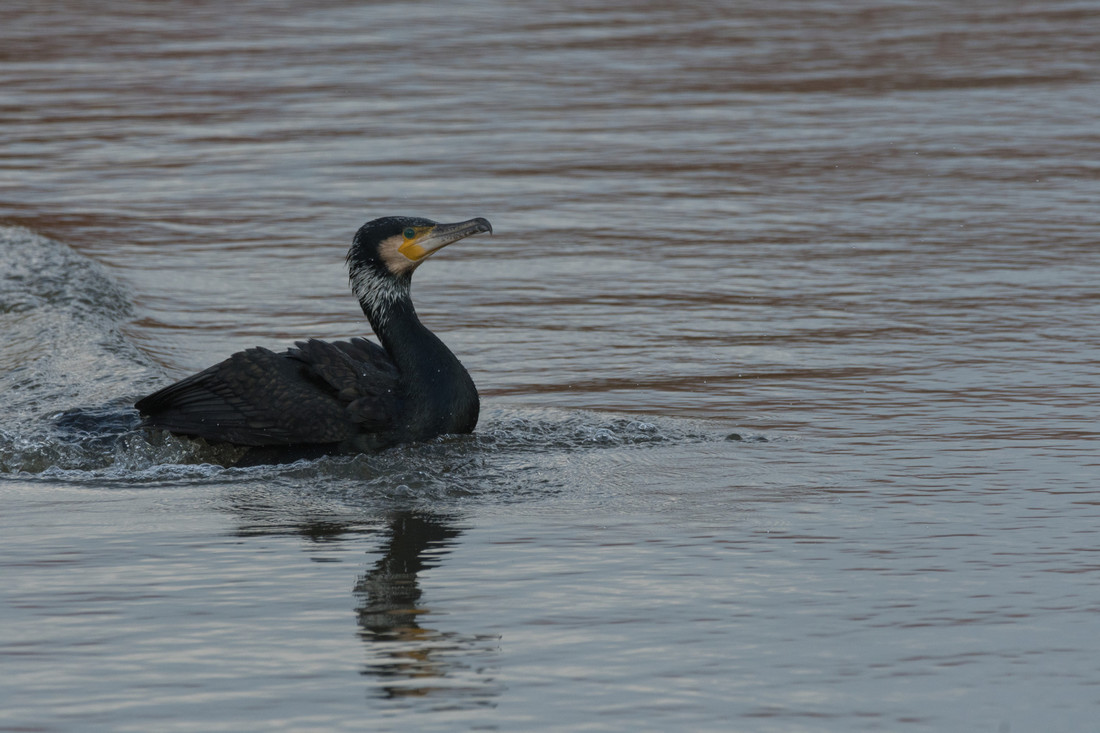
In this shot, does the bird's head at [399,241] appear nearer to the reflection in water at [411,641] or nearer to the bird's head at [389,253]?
the bird's head at [389,253]

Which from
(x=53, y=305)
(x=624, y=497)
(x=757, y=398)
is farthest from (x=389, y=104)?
(x=624, y=497)

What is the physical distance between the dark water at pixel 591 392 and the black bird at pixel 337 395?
0.16 metres

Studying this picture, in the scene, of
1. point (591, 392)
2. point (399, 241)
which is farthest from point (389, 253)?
point (591, 392)

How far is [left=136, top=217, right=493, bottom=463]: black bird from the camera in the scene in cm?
783

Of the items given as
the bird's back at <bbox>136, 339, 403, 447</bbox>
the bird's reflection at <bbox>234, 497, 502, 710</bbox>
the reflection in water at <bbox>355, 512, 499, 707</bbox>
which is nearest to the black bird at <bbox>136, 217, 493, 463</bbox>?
the bird's back at <bbox>136, 339, 403, 447</bbox>

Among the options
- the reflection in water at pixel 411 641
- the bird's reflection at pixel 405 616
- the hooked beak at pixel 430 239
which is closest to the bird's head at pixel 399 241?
the hooked beak at pixel 430 239

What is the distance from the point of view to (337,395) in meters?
7.88

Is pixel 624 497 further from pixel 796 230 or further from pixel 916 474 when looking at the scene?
pixel 796 230

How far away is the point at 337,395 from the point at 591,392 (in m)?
1.62

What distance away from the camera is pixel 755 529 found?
20.9ft

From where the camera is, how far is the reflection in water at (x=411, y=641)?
485 cm

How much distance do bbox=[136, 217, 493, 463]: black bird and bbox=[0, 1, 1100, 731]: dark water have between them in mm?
161

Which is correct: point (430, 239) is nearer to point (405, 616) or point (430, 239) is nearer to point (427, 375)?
point (427, 375)

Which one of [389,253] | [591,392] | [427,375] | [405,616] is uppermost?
[389,253]
